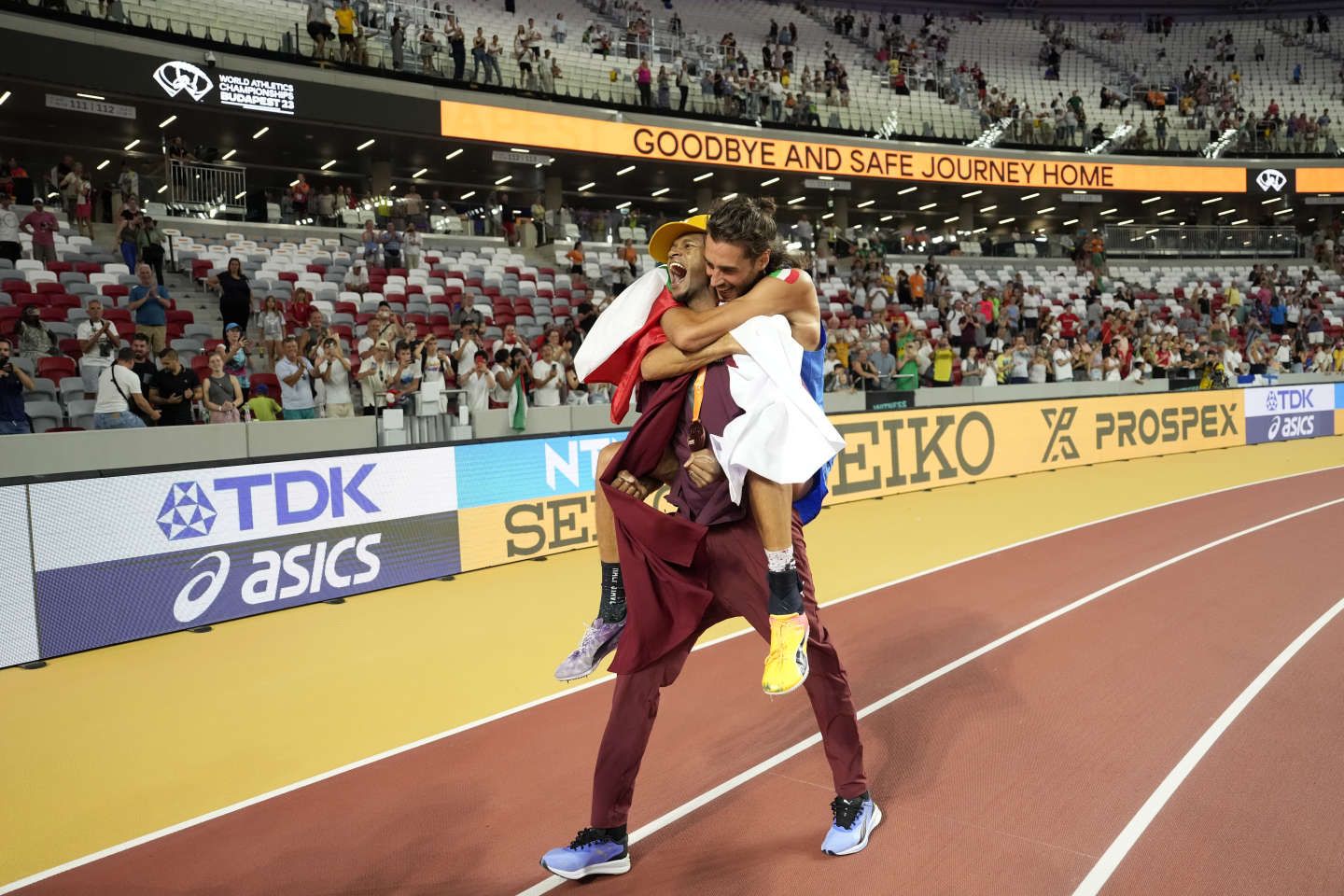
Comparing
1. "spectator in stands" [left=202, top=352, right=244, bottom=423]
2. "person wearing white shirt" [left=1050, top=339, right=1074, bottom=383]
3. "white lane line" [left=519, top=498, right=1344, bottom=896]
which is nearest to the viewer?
"white lane line" [left=519, top=498, right=1344, bottom=896]

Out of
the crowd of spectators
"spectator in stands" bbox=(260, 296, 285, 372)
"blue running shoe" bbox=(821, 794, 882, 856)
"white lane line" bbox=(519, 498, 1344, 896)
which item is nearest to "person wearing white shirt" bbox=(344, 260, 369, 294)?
"spectator in stands" bbox=(260, 296, 285, 372)

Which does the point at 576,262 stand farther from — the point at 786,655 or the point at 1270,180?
the point at 1270,180

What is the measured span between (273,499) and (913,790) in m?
5.78

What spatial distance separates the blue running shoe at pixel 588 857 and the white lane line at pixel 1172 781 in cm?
165

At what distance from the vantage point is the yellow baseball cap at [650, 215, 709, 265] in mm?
3373

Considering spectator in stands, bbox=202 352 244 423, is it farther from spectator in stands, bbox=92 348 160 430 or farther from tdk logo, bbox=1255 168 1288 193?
tdk logo, bbox=1255 168 1288 193

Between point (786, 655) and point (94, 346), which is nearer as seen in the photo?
point (786, 655)

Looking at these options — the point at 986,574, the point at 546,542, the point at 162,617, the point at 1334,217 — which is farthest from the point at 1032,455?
the point at 1334,217

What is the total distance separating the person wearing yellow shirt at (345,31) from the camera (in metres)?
21.5

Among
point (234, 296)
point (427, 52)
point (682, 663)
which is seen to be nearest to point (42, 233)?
point (234, 296)

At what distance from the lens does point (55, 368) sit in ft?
38.8

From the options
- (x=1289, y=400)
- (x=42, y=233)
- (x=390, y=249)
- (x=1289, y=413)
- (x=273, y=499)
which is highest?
(x=390, y=249)

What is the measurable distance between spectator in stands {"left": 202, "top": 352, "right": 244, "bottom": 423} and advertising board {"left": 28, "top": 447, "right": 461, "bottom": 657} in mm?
2634

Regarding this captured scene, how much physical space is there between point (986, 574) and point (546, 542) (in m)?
4.39
